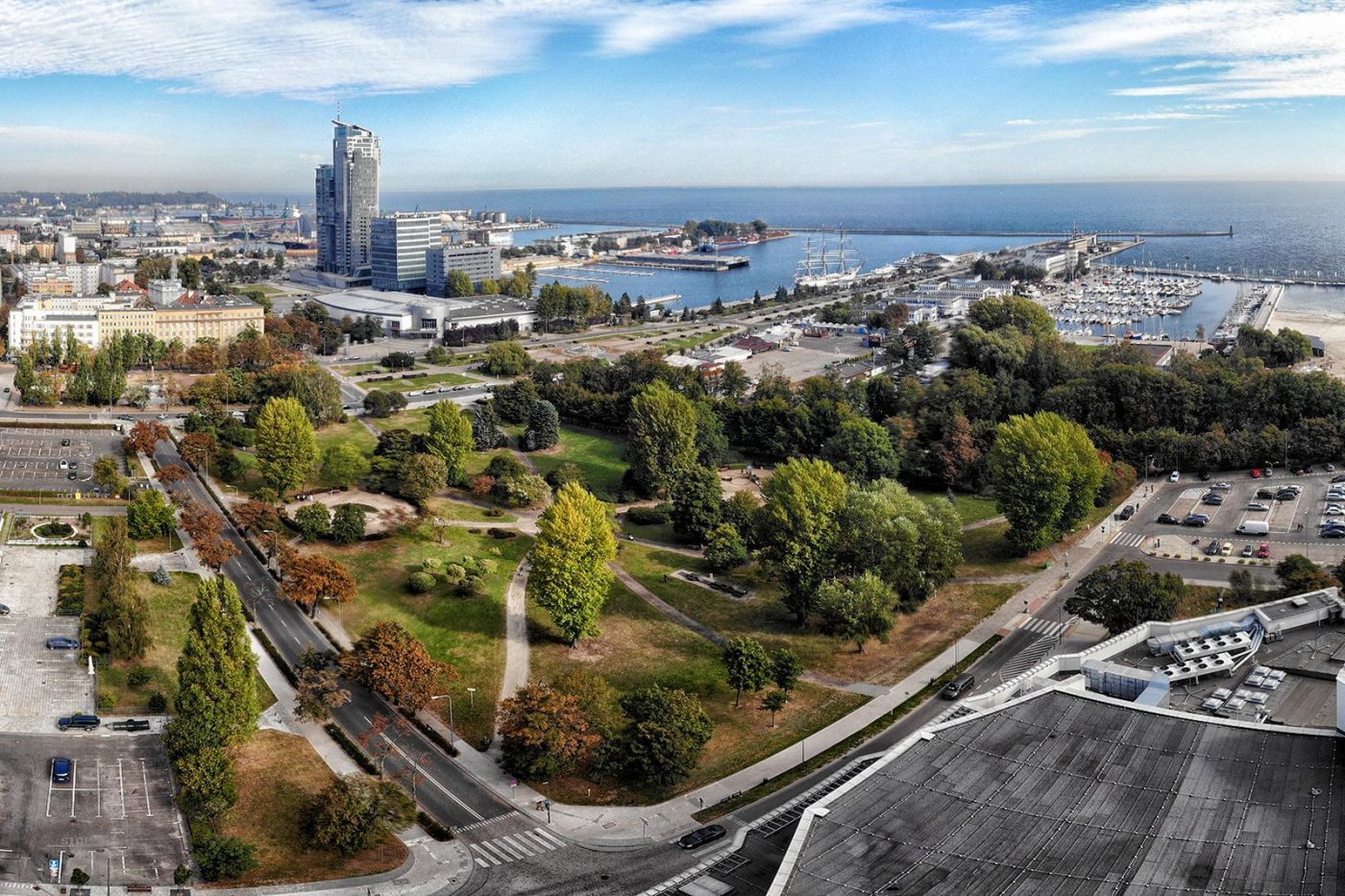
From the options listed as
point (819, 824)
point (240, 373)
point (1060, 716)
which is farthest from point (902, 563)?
point (240, 373)

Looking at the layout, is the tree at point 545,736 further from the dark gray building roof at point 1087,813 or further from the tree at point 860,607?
the tree at point 860,607

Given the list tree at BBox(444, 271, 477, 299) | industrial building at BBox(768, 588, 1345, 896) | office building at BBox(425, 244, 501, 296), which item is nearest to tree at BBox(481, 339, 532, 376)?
tree at BBox(444, 271, 477, 299)

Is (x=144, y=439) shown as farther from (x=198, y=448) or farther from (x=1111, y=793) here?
(x=1111, y=793)

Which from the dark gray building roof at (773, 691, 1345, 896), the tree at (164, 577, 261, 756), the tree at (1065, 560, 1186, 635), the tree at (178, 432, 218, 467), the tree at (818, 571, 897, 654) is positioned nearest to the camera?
the dark gray building roof at (773, 691, 1345, 896)

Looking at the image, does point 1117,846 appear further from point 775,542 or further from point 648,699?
point 775,542

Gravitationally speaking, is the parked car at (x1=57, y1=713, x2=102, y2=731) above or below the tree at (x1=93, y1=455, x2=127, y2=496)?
below

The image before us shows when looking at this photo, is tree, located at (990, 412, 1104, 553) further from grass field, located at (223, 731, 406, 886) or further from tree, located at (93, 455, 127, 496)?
tree, located at (93, 455, 127, 496)

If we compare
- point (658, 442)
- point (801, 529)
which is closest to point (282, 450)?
point (658, 442)
